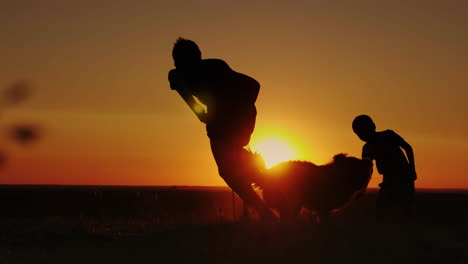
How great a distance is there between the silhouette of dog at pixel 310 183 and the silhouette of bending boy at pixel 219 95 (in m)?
0.32

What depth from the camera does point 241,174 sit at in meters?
7.47

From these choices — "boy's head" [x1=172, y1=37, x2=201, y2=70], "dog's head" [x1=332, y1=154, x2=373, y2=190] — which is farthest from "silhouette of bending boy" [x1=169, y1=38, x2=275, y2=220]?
"dog's head" [x1=332, y1=154, x2=373, y2=190]

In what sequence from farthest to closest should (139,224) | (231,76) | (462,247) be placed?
(139,224), (462,247), (231,76)

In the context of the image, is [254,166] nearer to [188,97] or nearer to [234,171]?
[234,171]

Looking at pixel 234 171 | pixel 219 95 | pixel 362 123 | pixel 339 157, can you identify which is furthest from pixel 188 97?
pixel 362 123

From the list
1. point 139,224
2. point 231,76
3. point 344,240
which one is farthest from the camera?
point 139,224

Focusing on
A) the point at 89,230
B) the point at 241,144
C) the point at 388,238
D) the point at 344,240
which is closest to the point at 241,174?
the point at 241,144

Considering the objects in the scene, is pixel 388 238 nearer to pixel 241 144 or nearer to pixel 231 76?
pixel 241 144

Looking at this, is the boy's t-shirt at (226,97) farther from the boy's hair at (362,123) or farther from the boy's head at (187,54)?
the boy's hair at (362,123)

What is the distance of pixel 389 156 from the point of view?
10258mm

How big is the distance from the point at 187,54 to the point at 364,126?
13.5ft

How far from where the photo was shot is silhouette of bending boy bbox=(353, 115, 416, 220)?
33.5 feet

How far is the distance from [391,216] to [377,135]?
4.48 ft

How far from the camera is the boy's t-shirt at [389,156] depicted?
33.3 ft
